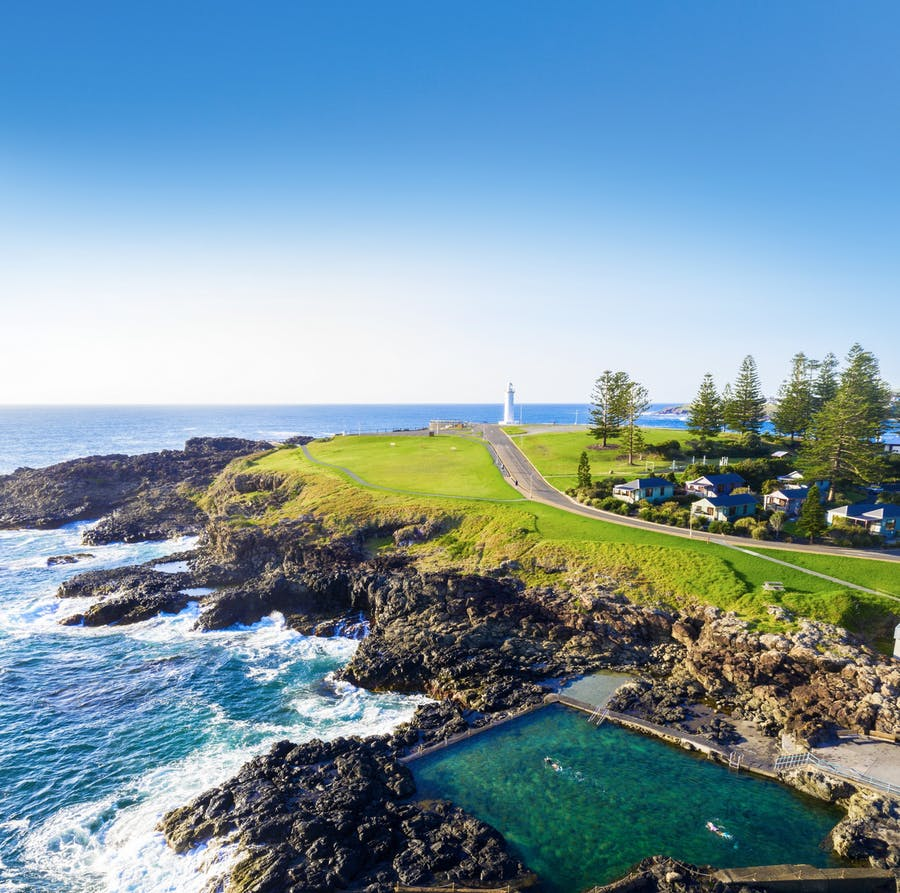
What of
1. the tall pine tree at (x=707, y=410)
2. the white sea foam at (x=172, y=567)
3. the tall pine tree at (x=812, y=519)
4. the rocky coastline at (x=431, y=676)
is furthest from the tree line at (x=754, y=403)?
the white sea foam at (x=172, y=567)

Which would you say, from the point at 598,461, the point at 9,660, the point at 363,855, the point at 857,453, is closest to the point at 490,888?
the point at 363,855

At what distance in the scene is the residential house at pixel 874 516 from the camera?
47656mm

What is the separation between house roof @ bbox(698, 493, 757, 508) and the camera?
2095 inches

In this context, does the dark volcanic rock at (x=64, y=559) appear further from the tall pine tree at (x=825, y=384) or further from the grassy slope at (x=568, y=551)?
the tall pine tree at (x=825, y=384)

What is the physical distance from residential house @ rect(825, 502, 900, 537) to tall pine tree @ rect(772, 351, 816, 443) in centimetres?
3340

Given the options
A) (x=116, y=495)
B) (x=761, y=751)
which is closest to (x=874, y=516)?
(x=761, y=751)

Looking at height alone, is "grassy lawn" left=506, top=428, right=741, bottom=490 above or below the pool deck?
above

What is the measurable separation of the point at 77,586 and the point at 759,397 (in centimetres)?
9362

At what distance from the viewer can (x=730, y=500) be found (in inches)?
2121

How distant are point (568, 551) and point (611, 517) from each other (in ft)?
34.1

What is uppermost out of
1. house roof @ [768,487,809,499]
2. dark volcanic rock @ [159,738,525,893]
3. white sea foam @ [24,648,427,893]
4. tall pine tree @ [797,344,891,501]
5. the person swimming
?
tall pine tree @ [797,344,891,501]

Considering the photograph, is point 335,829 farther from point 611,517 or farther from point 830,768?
point 611,517

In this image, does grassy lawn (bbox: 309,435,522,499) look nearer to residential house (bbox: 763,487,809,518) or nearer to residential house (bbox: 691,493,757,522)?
residential house (bbox: 691,493,757,522)

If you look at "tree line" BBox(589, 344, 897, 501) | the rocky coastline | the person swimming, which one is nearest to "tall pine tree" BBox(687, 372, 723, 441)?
"tree line" BBox(589, 344, 897, 501)
